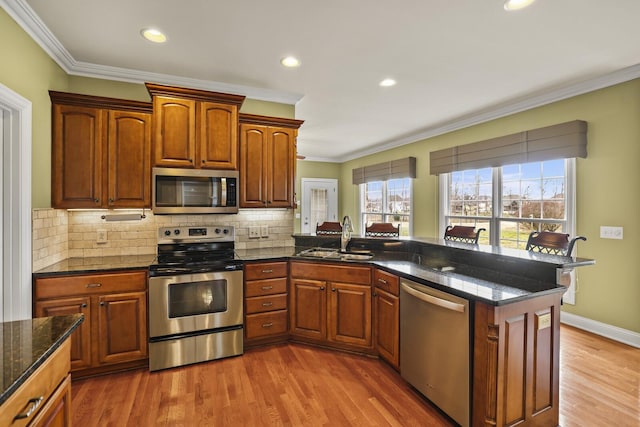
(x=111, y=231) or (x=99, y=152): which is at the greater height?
(x=99, y=152)

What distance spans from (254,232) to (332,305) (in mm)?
1287

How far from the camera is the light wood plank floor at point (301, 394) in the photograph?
202 cm

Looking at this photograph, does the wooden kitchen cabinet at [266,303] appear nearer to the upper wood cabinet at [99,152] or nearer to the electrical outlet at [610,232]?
the upper wood cabinet at [99,152]

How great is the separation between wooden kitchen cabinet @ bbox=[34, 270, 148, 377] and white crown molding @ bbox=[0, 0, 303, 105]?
184 cm

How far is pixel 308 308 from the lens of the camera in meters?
3.06

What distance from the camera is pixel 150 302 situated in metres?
2.58

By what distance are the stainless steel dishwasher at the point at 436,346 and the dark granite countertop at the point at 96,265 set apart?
7.16 feet

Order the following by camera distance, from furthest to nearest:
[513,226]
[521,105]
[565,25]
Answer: [513,226] → [521,105] → [565,25]

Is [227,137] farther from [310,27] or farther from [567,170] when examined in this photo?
[567,170]

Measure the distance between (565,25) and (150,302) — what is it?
12.8 ft

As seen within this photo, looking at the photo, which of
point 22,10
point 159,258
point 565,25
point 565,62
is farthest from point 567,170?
point 22,10

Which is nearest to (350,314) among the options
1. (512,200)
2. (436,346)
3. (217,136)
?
(436,346)

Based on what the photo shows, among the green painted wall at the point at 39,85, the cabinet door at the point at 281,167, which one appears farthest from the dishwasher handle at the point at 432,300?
the green painted wall at the point at 39,85

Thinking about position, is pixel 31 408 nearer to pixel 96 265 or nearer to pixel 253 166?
pixel 96 265
